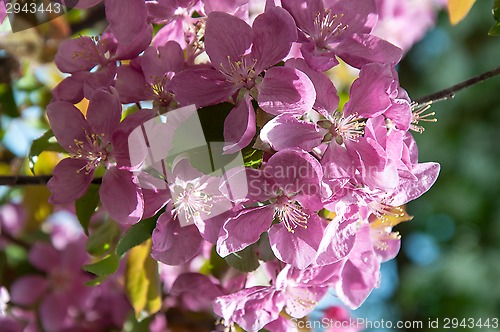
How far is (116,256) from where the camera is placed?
0.91 m

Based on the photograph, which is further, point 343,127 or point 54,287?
point 54,287

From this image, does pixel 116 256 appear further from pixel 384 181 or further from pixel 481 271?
pixel 481 271

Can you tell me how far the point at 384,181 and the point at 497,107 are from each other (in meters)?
4.27

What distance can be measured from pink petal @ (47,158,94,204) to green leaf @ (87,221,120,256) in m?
0.20

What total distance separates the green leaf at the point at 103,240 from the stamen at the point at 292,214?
1.10 ft

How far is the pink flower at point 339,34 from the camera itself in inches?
32.8

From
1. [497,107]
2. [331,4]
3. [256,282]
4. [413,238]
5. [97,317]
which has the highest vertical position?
[331,4]

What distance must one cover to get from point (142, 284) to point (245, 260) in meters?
0.28

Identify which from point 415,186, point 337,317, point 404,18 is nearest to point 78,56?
point 415,186

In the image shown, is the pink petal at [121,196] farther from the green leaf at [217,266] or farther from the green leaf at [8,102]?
the green leaf at [8,102]

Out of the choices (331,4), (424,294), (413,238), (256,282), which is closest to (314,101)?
(331,4)

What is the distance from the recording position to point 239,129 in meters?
0.77

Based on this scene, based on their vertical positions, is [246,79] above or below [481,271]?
above

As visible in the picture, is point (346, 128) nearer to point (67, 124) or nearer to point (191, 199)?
point (191, 199)
